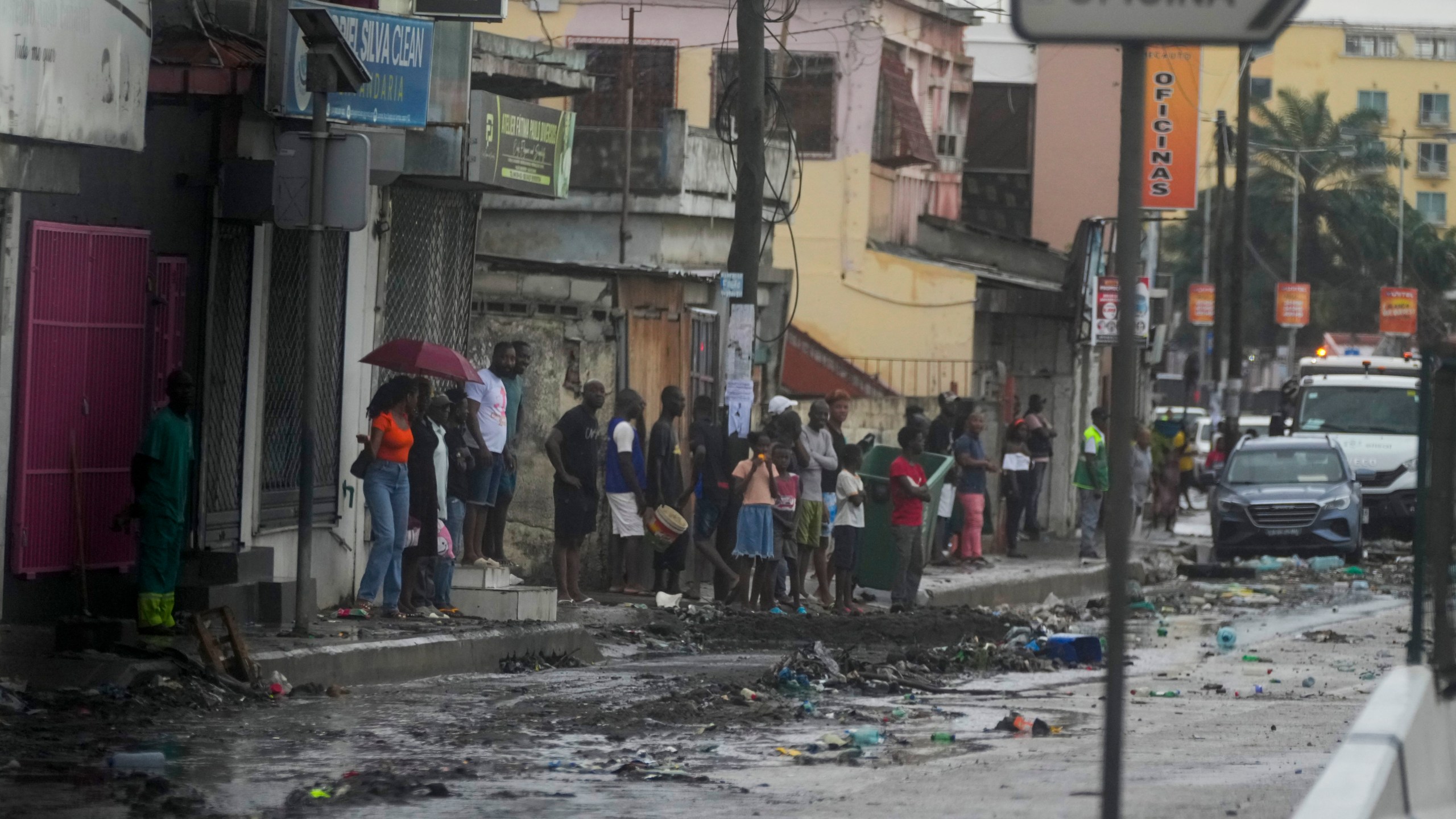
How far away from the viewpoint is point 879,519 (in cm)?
1844

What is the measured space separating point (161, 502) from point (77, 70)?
7.58ft

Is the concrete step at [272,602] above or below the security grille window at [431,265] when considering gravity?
below

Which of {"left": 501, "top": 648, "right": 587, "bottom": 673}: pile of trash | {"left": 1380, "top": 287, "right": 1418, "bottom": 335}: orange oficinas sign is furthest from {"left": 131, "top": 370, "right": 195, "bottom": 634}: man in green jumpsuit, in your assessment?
{"left": 1380, "top": 287, "right": 1418, "bottom": 335}: orange oficinas sign

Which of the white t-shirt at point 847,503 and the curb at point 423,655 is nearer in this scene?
the curb at point 423,655

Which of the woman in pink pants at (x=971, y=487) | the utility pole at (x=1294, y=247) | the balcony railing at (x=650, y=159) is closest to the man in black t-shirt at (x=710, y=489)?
the woman in pink pants at (x=971, y=487)

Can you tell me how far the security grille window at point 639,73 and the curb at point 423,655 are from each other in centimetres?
1764

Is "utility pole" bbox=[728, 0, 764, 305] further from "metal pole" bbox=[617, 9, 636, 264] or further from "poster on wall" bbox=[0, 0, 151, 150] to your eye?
"metal pole" bbox=[617, 9, 636, 264]

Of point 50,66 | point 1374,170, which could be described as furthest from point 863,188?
point 1374,170

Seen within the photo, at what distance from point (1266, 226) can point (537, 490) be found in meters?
61.8

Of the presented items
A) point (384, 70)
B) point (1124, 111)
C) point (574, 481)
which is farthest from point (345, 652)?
point (1124, 111)

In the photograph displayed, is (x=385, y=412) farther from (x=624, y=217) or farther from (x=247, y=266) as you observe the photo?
(x=624, y=217)

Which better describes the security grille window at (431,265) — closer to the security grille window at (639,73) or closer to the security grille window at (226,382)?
the security grille window at (226,382)

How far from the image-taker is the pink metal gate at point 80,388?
38.3 feet

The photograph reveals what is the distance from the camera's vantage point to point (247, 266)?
44.4 ft
